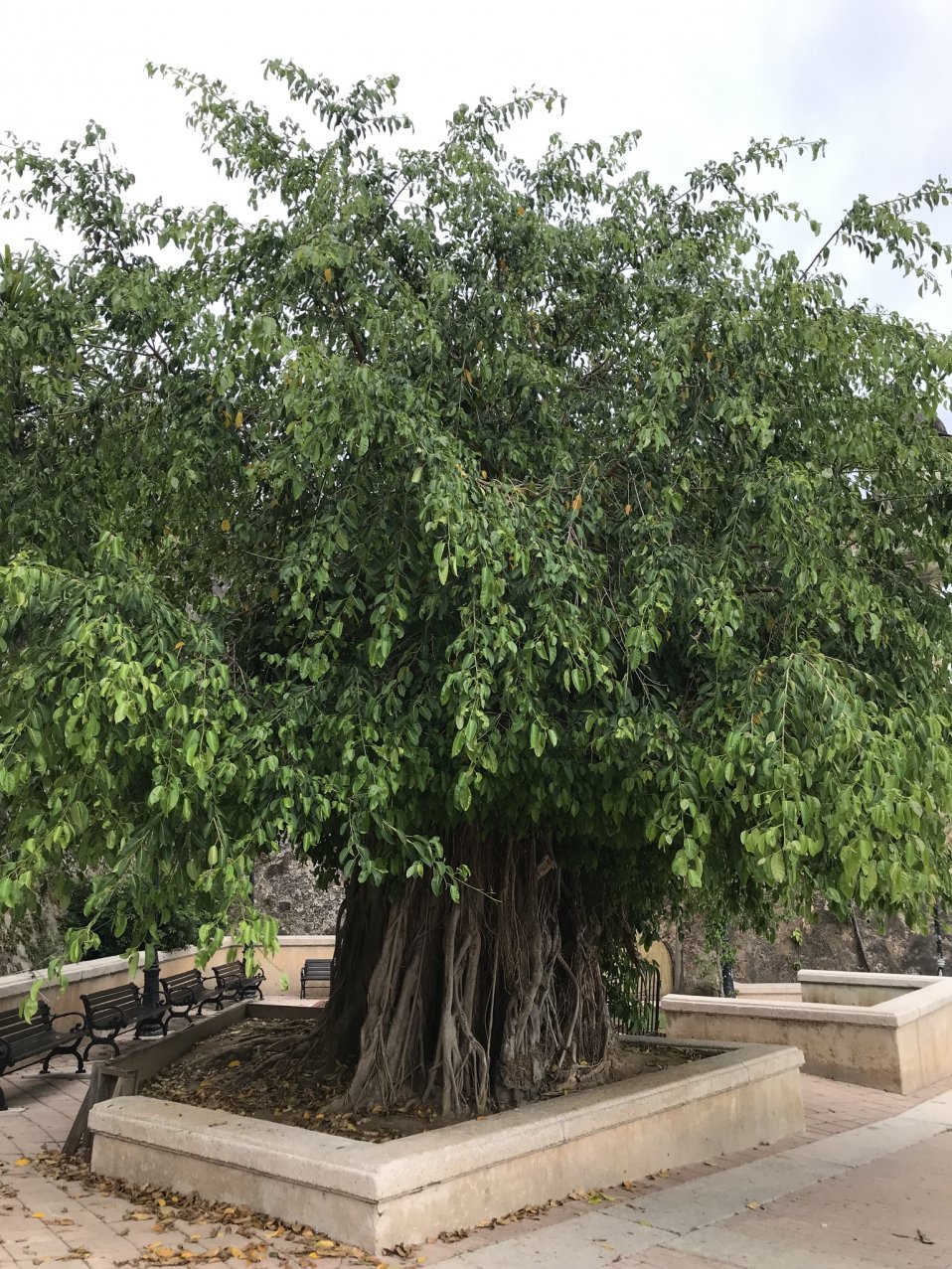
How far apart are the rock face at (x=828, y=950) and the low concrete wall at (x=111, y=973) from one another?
769 cm

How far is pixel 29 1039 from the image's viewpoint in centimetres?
1001

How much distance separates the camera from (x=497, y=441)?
24.1 feet

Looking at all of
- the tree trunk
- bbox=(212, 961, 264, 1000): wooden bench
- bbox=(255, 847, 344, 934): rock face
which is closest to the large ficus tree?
the tree trunk

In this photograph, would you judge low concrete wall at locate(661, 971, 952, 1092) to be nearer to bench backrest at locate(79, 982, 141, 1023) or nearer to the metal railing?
the metal railing

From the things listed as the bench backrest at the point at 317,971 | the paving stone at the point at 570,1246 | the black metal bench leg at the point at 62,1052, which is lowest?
the paving stone at the point at 570,1246

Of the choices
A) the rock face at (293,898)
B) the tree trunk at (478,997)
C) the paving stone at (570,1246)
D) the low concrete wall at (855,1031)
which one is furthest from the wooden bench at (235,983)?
the paving stone at (570,1246)

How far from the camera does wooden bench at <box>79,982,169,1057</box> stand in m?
11.2

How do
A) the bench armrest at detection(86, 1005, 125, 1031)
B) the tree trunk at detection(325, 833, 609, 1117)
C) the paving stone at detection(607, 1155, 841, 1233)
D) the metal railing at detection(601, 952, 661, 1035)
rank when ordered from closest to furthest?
the paving stone at detection(607, 1155, 841, 1233), the tree trunk at detection(325, 833, 609, 1117), the metal railing at detection(601, 952, 661, 1035), the bench armrest at detection(86, 1005, 125, 1031)

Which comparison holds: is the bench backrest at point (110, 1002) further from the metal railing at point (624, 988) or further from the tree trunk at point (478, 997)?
the metal railing at point (624, 988)

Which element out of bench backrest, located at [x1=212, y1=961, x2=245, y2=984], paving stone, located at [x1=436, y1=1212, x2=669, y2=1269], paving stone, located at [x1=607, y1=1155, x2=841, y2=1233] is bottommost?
paving stone, located at [x1=607, y1=1155, x2=841, y2=1233]

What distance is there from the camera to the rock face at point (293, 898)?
2281cm

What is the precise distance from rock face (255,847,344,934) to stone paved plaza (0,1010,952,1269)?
14.6 m

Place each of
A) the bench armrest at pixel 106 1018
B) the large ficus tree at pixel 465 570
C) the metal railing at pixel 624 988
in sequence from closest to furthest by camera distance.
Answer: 1. the large ficus tree at pixel 465 570
2. the metal railing at pixel 624 988
3. the bench armrest at pixel 106 1018

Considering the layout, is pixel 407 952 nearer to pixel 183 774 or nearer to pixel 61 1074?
pixel 183 774
